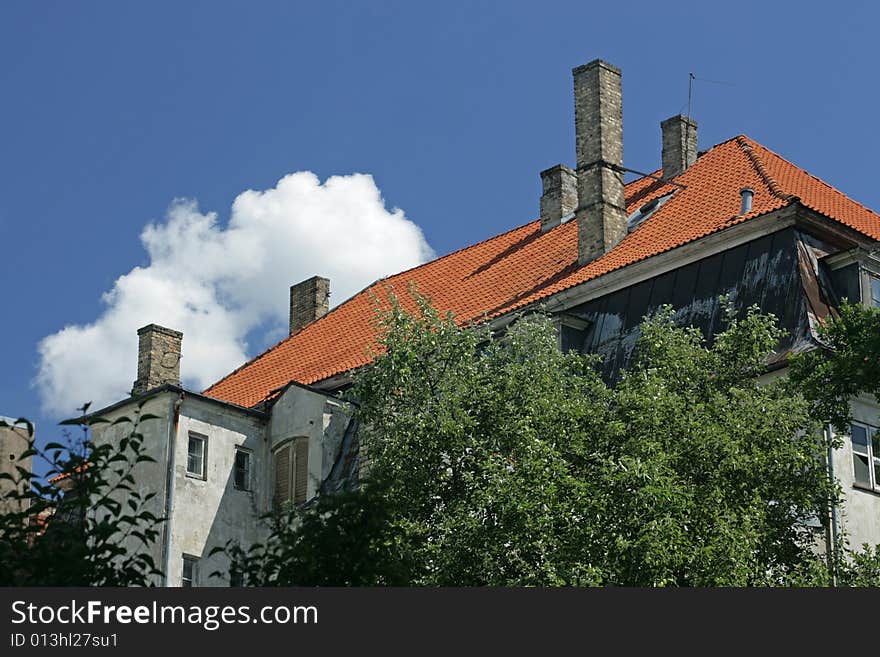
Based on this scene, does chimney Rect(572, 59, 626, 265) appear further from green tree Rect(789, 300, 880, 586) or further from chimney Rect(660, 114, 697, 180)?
green tree Rect(789, 300, 880, 586)

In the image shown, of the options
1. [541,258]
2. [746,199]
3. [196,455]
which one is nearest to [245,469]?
[196,455]

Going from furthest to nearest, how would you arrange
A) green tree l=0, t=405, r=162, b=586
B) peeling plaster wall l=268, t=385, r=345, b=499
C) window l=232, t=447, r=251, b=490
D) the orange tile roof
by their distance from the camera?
window l=232, t=447, r=251, b=490 < peeling plaster wall l=268, t=385, r=345, b=499 < the orange tile roof < green tree l=0, t=405, r=162, b=586

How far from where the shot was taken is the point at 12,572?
12.0m

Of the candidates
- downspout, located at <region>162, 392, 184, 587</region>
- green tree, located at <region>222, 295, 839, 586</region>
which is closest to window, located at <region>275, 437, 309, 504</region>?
downspout, located at <region>162, 392, 184, 587</region>

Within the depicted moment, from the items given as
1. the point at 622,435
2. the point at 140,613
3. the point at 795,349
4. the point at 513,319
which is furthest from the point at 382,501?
the point at 513,319

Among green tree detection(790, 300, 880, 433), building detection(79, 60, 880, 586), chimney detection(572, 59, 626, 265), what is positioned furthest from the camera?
chimney detection(572, 59, 626, 265)

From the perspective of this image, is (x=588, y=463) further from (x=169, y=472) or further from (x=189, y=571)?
(x=169, y=472)

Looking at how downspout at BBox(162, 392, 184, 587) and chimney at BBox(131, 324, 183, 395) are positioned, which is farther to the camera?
chimney at BBox(131, 324, 183, 395)

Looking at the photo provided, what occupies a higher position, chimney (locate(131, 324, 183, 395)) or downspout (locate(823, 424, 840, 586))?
chimney (locate(131, 324, 183, 395))

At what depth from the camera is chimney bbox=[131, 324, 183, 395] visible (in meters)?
41.2

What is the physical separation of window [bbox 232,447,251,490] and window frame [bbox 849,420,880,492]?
13.8 m

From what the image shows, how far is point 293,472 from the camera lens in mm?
35031

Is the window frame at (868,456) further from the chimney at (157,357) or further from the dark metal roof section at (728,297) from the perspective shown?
the chimney at (157,357)

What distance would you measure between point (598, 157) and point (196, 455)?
1095 centimetres
